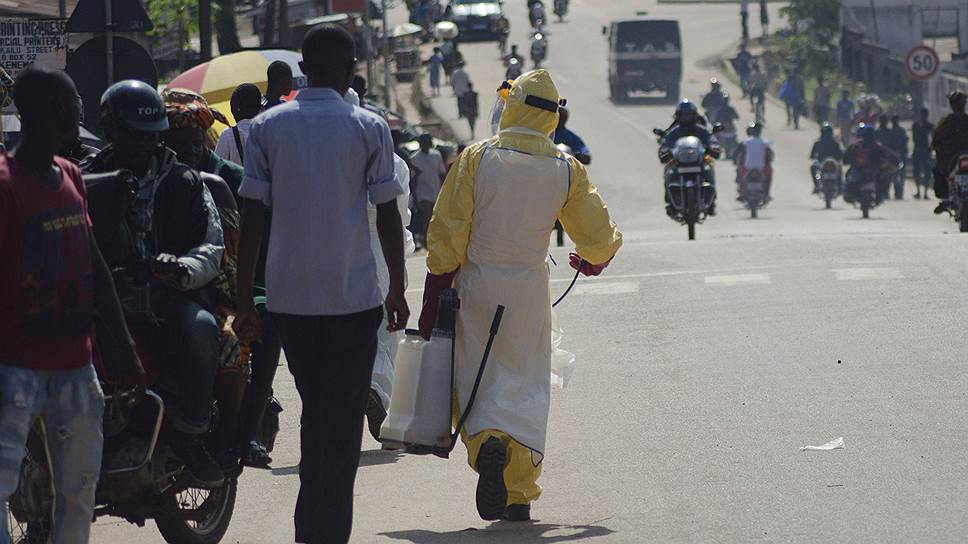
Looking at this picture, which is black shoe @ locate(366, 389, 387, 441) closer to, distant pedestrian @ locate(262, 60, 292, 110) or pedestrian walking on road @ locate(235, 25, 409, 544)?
distant pedestrian @ locate(262, 60, 292, 110)

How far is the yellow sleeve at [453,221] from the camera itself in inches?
309

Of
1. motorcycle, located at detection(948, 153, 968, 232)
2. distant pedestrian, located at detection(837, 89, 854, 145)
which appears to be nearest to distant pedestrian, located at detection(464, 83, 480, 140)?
distant pedestrian, located at detection(837, 89, 854, 145)

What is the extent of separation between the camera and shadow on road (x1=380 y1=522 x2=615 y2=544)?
292 inches

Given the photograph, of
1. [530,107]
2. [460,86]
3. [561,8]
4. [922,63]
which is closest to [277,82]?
[530,107]

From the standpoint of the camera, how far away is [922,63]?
126ft

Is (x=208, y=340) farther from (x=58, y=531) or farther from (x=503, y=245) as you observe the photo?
(x=503, y=245)

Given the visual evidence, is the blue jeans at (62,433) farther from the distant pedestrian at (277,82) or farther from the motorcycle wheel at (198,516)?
the distant pedestrian at (277,82)

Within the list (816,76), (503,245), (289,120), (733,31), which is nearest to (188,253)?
(289,120)

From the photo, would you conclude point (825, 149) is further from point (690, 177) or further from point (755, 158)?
point (690, 177)

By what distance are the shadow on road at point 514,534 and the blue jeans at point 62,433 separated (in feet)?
6.50

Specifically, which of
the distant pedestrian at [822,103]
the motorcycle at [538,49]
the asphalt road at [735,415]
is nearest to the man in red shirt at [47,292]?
the asphalt road at [735,415]

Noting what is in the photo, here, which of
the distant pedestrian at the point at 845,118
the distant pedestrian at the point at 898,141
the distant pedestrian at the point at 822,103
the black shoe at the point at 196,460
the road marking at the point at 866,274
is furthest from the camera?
the distant pedestrian at the point at 822,103

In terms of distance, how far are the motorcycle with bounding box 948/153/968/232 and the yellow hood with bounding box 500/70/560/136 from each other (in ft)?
45.6

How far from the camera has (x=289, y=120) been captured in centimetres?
632
